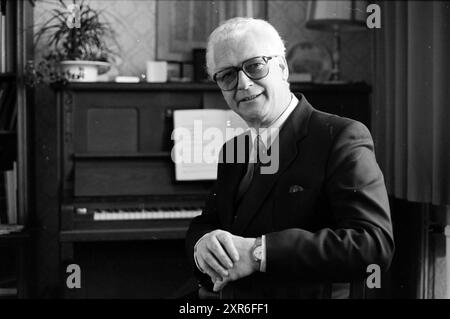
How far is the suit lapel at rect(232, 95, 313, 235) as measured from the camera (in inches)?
50.8

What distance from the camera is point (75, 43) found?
3.32 metres

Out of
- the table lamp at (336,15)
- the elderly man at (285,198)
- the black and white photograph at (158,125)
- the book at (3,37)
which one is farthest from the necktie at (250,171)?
the book at (3,37)

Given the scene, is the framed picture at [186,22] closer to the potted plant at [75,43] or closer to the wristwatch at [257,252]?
the potted plant at [75,43]

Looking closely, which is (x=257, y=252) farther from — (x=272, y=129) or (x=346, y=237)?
(x=272, y=129)

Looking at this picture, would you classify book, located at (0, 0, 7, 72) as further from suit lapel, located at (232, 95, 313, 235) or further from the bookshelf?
suit lapel, located at (232, 95, 313, 235)

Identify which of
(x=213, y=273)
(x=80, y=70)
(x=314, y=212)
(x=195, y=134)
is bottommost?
(x=213, y=273)

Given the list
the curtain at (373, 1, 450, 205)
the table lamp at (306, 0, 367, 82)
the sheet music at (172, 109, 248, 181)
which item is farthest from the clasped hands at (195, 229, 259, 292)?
the table lamp at (306, 0, 367, 82)

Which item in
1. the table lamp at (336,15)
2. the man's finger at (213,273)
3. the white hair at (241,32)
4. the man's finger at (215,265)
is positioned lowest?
the man's finger at (213,273)

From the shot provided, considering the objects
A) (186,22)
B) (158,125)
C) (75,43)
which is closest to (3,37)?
(75,43)

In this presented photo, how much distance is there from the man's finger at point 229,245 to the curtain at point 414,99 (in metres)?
1.76

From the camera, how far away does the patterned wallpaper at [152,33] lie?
3727 mm

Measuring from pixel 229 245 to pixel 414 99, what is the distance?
202cm

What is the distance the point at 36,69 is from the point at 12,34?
238mm

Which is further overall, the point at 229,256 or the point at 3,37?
the point at 3,37
